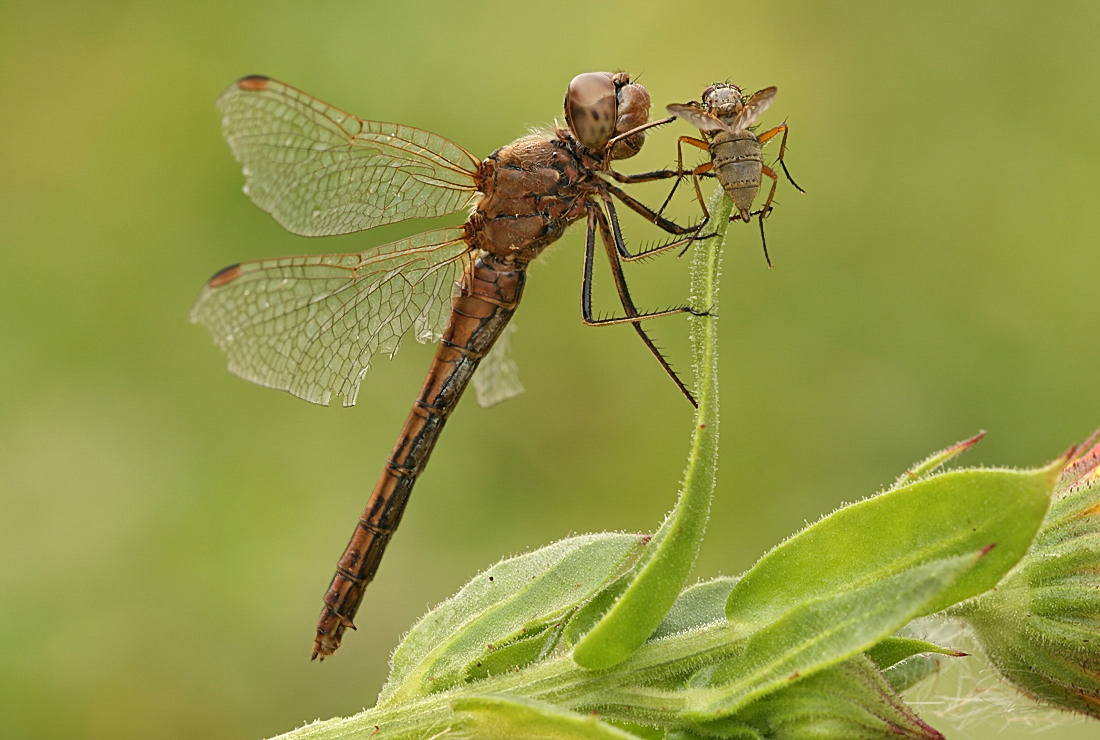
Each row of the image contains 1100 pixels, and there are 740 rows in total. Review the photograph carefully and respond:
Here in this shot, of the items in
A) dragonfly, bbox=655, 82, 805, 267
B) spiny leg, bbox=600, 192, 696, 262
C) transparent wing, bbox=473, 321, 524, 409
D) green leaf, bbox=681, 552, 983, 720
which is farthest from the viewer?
transparent wing, bbox=473, 321, 524, 409

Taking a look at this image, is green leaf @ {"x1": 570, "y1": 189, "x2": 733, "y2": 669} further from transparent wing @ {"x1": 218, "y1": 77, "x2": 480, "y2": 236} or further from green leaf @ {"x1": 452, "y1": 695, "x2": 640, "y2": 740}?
transparent wing @ {"x1": 218, "y1": 77, "x2": 480, "y2": 236}

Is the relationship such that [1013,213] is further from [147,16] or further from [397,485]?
[147,16]

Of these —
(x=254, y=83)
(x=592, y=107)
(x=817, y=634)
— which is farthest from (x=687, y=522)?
(x=254, y=83)

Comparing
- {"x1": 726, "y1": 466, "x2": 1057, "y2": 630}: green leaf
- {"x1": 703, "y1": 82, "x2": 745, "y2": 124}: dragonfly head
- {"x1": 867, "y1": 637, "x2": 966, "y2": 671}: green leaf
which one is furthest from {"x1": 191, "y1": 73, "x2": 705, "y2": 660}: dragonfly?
{"x1": 867, "y1": 637, "x2": 966, "y2": 671}: green leaf

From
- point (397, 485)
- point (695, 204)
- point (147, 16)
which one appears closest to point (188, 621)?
point (397, 485)

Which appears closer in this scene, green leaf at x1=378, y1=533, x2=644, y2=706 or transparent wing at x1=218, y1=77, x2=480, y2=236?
green leaf at x1=378, y1=533, x2=644, y2=706
